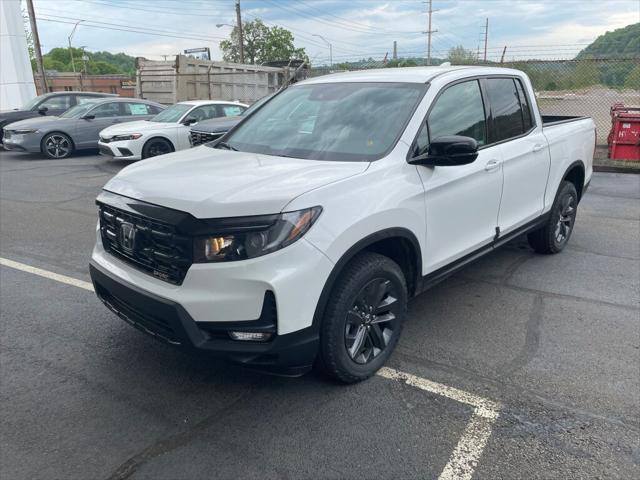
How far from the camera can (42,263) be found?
541 centimetres

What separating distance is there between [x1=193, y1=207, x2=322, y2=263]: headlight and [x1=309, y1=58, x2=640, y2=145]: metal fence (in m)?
11.7

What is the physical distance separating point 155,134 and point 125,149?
723mm

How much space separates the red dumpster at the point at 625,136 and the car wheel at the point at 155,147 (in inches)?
383

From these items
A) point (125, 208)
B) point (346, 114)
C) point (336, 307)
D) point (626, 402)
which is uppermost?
point (346, 114)

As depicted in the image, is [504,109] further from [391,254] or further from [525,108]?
[391,254]

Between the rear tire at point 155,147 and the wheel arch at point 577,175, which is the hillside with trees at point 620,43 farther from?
the wheel arch at point 577,175

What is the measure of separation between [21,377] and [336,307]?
6.81 ft

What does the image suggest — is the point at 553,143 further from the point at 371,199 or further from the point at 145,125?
the point at 145,125

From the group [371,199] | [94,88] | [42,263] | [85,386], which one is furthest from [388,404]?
[94,88]

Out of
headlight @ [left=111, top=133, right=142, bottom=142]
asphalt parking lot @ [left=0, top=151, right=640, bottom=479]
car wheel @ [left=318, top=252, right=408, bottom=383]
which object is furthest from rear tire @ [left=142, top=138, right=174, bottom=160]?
car wheel @ [left=318, top=252, right=408, bottom=383]

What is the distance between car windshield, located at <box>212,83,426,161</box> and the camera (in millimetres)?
3426

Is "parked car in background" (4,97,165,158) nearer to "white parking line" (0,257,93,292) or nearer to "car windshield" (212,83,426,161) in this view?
"white parking line" (0,257,93,292)

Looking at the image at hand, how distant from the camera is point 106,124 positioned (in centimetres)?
1360

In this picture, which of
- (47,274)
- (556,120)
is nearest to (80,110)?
(47,274)
